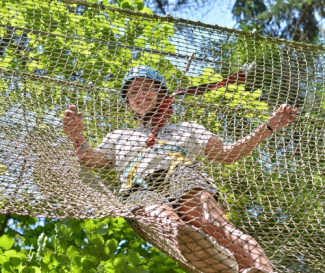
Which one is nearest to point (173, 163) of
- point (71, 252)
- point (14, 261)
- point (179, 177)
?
point (179, 177)

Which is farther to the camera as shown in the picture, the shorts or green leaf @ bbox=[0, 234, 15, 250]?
green leaf @ bbox=[0, 234, 15, 250]

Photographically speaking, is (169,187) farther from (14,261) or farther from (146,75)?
(14,261)

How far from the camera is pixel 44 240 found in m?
2.09

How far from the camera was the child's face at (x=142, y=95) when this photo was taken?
1.74 meters

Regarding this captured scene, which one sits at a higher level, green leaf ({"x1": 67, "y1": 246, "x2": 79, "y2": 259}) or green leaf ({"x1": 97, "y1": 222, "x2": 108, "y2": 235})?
green leaf ({"x1": 97, "y1": 222, "x2": 108, "y2": 235})

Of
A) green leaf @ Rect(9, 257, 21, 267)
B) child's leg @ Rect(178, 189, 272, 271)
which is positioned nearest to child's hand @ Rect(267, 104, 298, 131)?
child's leg @ Rect(178, 189, 272, 271)

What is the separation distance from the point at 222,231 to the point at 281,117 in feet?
1.42

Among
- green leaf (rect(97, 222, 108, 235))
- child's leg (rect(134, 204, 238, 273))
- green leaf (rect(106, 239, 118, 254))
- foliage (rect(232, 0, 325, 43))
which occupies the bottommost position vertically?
green leaf (rect(106, 239, 118, 254))

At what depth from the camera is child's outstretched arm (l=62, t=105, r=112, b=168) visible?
1.64m

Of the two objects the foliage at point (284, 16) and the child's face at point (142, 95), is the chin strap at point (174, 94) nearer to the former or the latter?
the child's face at point (142, 95)

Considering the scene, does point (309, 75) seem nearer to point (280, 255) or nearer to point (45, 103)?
point (280, 255)

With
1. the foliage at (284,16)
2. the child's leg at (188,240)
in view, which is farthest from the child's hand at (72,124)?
the foliage at (284,16)

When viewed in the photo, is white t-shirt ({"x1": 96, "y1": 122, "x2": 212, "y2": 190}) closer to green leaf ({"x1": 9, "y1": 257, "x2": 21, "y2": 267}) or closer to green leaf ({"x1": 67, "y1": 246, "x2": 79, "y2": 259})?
green leaf ({"x1": 67, "y1": 246, "x2": 79, "y2": 259})

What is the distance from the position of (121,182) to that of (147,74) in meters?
0.41
